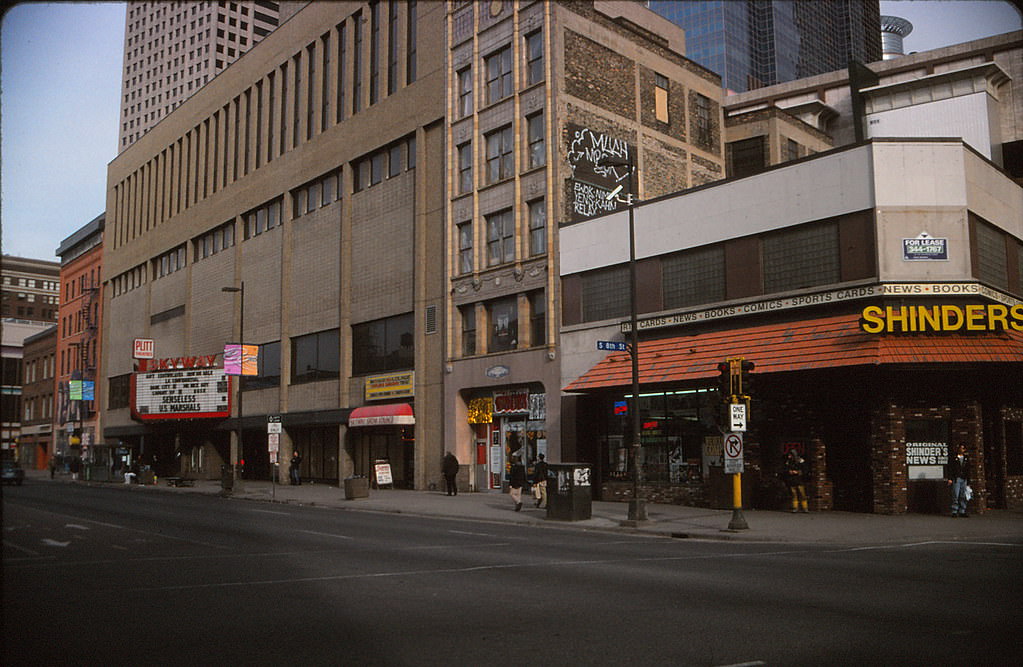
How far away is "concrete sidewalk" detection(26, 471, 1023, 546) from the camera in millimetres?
18469

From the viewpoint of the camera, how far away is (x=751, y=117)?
1724 inches

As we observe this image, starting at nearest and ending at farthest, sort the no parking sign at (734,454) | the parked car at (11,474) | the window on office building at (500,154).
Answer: the no parking sign at (734,454), the window on office building at (500,154), the parked car at (11,474)

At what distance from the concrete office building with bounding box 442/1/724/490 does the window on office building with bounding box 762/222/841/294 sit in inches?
264

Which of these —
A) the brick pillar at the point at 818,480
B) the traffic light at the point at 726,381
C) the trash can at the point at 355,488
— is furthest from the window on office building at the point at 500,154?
the traffic light at the point at 726,381

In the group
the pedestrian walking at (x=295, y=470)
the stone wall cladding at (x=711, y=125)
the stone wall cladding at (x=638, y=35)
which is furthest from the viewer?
the pedestrian walking at (x=295, y=470)

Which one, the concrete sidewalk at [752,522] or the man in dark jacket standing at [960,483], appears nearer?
the concrete sidewalk at [752,522]

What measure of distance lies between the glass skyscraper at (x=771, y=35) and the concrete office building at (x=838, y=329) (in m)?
57.8

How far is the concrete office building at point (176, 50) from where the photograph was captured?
136m

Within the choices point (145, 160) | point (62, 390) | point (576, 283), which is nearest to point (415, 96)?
point (576, 283)

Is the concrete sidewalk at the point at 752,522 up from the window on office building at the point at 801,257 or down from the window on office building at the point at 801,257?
down

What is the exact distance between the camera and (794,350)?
2438cm

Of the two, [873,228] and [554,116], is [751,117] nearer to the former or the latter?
[554,116]

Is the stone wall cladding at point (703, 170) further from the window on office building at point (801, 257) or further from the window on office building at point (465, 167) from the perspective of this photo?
the window on office building at point (801, 257)

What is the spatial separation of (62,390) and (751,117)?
2636 inches
